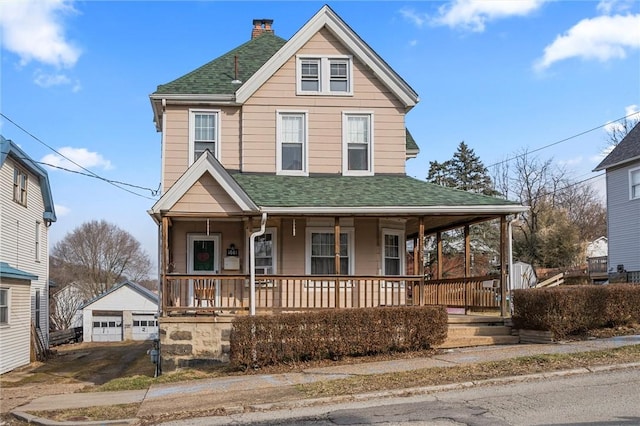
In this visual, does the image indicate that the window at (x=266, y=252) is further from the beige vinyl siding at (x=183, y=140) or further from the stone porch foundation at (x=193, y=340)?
the stone porch foundation at (x=193, y=340)

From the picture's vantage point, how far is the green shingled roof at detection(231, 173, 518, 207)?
607 inches

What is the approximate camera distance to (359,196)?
52.5ft

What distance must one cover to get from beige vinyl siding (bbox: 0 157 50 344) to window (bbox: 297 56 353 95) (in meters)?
13.0

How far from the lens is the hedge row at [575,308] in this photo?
13320 mm

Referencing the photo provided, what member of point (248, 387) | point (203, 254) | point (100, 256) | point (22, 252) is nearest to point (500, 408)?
point (248, 387)

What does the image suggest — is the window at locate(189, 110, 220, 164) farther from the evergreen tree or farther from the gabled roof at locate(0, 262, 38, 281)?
the evergreen tree

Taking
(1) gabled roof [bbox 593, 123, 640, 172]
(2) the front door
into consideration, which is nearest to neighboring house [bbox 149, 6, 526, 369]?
(2) the front door

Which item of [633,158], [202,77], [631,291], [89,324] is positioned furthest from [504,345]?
[89,324]

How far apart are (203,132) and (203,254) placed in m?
3.39

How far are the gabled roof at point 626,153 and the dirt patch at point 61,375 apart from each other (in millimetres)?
22161

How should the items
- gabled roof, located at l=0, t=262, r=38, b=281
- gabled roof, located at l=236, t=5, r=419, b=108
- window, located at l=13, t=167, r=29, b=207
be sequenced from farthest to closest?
window, located at l=13, t=167, r=29, b=207, gabled roof, located at l=0, t=262, r=38, b=281, gabled roof, located at l=236, t=5, r=419, b=108

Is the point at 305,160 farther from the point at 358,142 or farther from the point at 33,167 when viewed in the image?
the point at 33,167

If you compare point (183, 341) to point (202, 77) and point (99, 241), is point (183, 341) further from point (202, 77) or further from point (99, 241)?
point (99, 241)

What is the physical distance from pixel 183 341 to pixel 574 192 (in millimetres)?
52770
